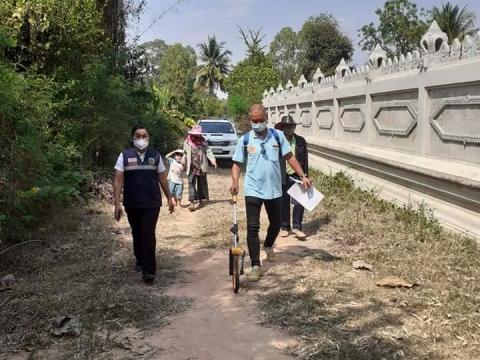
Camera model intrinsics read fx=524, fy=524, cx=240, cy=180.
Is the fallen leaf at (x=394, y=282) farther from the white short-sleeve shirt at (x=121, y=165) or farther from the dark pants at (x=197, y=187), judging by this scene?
the dark pants at (x=197, y=187)

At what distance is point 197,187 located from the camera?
9797 mm

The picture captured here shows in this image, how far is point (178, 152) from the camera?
9.89 m

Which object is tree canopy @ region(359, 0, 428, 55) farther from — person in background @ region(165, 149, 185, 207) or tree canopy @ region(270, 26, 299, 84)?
person in background @ region(165, 149, 185, 207)

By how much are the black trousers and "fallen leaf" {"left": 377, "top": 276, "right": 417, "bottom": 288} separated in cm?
232

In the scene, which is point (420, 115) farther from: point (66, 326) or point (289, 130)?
point (66, 326)

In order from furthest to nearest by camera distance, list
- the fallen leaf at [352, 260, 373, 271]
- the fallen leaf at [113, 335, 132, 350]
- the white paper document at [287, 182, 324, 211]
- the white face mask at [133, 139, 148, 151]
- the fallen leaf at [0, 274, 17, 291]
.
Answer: the white paper document at [287, 182, 324, 211] < the fallen leaf at [352, 260, 373, 271] < the white face mask at [133, 139, 148, 151] < the fallen leaf at [0, 274, 17, 291] < the fallen leaf at [113, 335, 132, 350]

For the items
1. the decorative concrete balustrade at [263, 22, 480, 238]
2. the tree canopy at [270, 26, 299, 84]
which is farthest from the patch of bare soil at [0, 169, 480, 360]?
the tree canopy at [270, 26, 299, 84]

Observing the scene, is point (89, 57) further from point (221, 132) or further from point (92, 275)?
point (221, 132)

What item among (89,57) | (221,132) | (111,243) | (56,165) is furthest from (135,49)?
(111,243)

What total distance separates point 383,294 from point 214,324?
65.0 inches

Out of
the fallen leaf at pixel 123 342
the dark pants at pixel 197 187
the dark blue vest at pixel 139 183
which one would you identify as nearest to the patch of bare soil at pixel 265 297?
the fallen leaf at pixel 123 342

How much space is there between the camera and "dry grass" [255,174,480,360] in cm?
380

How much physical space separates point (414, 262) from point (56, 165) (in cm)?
528

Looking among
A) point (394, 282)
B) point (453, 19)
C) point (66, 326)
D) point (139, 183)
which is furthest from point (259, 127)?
A: point (453, 19)
